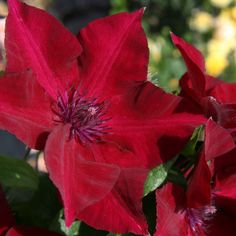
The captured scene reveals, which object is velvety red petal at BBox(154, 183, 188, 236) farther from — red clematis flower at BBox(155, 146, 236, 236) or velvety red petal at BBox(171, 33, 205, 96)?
velvety red petal at BBox(171, 33, 205, 96)

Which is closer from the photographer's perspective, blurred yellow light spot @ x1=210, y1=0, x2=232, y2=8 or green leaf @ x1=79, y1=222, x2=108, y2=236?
green leaf @ x1=79, y1=222, x2=108, y2=236

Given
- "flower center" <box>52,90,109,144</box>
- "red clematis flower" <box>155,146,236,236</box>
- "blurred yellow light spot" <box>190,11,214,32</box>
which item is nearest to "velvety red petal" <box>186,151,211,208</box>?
"red clematis flower" <box>155,146,236,236</box>

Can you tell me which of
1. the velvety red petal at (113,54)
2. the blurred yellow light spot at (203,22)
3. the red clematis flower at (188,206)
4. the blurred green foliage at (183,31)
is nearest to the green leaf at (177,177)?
the red clematis flower at (188,206)

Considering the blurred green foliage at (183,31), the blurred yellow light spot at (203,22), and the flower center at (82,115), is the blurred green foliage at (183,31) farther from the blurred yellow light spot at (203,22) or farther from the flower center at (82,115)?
the flower center at (82,115)

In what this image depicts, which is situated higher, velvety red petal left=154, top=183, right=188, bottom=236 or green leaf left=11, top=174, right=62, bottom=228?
velvety red petal left=154, top=183, right=188, bottom=236

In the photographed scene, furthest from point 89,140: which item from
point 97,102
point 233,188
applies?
point 233,188

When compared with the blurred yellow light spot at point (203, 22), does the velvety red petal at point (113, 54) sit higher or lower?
higher

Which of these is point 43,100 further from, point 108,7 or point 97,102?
point 108,7
